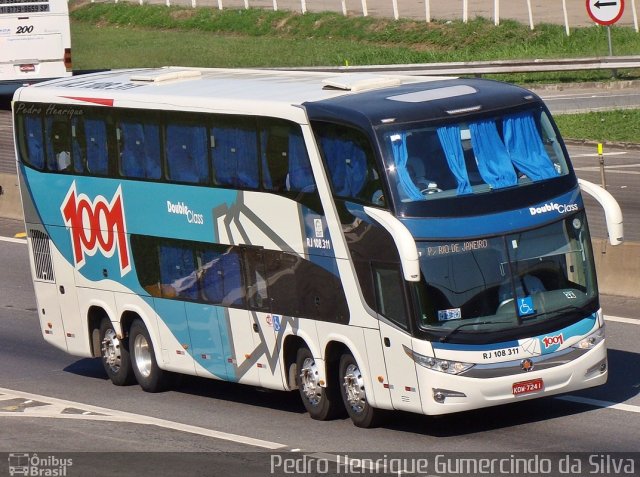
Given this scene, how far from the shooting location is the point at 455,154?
50.2 ft

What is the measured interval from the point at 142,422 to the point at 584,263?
197 inches

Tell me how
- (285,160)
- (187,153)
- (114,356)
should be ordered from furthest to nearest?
(114,356), (187,153), (285,160)

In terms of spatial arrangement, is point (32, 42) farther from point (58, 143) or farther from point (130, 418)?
point (130, 418)

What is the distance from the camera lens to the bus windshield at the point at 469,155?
593 inches

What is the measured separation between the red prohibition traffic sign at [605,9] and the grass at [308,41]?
6830 mm

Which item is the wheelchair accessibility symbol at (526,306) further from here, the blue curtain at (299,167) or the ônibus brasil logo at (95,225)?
the ônibus brasil logo at (95,225)

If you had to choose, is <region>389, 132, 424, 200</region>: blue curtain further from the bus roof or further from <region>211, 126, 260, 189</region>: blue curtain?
<region>211, 126, 260, 189</region>: blue curtain

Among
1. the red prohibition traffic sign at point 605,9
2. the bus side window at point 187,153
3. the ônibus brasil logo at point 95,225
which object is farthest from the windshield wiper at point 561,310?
the red prohibition traffic sign at point 605,9

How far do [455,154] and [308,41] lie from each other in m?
41.9

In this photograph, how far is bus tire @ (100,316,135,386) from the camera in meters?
19.6

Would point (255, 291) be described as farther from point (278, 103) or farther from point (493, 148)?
point (493, 148)

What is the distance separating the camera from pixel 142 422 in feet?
55.2

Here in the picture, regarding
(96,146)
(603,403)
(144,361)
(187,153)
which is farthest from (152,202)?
(603,403)

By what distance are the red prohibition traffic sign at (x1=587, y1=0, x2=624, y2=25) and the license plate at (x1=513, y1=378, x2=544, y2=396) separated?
21897 mm
